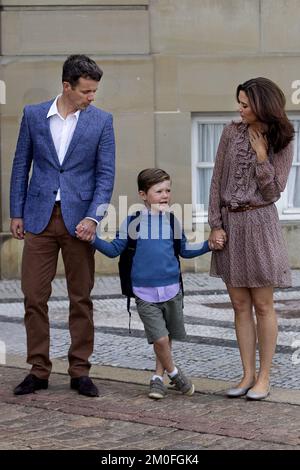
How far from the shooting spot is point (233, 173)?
637 centimetres

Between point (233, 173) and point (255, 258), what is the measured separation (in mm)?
507

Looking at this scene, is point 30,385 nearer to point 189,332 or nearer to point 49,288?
point 49,288

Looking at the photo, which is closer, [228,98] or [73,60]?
[73,60]

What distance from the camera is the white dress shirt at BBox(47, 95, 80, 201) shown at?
6551 mm

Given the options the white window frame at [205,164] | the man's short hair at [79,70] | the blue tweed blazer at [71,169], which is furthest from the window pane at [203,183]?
the man's short hair at [79,70]

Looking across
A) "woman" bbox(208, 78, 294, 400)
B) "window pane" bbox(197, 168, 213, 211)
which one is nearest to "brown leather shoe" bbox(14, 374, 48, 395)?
"woman" bbox(208, 78, 294, 400)

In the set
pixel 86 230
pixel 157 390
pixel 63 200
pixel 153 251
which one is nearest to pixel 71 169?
pixel 63 200

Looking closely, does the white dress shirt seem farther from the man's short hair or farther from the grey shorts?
the grey shorts

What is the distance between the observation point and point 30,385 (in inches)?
259

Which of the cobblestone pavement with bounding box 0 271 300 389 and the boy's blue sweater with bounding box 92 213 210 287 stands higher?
the boy's blue sweater with bounding box 92 213 210 287

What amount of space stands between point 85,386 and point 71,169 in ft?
4.21

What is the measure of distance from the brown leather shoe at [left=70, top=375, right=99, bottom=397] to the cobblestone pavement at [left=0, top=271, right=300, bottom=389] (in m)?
0.71
